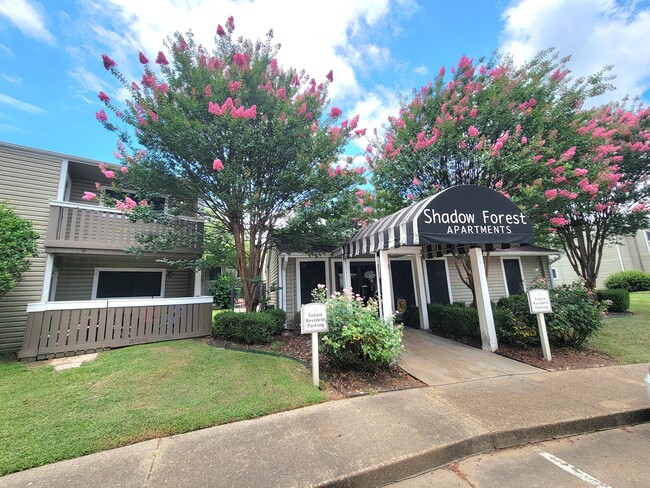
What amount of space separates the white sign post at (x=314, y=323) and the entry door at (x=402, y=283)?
7.01 m

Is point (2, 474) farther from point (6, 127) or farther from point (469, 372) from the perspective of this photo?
point (6, 127)

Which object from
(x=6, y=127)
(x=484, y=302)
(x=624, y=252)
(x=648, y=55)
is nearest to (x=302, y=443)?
(x=484, y=302)

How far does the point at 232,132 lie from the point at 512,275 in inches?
496

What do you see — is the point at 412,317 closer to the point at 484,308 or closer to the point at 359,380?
the point at 484,308

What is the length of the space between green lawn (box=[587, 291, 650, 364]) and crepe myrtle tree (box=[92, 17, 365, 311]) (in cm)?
679

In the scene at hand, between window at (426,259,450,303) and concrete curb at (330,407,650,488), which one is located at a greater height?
window at (426,259,450,303)

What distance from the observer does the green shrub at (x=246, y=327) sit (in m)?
6.56

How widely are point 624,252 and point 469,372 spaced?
28.9 meters

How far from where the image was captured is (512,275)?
39.5ft

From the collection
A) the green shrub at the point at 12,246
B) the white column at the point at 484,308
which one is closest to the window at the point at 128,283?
the green shrub at the point at 12,246

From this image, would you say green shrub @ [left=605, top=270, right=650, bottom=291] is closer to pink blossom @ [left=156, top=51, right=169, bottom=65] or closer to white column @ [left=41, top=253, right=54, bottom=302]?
pink blossom @ [left=156, top=51, right=169, bottom=65]

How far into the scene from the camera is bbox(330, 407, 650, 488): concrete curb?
2.26 m

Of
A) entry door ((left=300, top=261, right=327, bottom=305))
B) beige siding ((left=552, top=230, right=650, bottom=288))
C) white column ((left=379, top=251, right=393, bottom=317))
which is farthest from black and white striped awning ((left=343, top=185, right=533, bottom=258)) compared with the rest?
beige siding ((left=552, top=230, right=650, bottom=288))

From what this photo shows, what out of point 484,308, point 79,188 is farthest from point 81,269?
point 484,308
